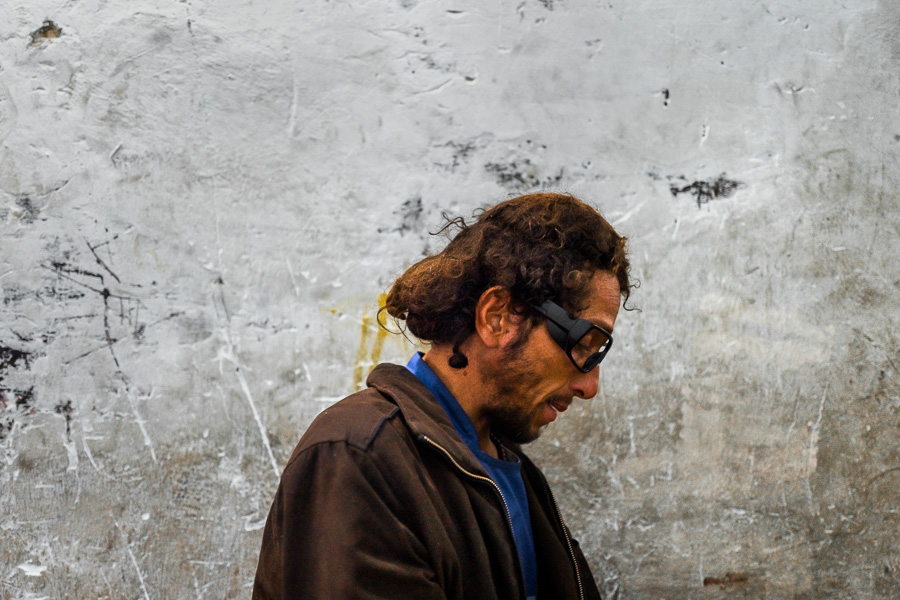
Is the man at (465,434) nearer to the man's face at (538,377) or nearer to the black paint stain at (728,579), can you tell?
the man's face at (538,377)

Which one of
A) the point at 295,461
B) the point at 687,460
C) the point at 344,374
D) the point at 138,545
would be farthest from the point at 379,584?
the point at 687,460

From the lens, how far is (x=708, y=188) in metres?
2.57

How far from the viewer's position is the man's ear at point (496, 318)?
1.65 meters

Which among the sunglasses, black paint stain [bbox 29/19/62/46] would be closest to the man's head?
the sunglasses

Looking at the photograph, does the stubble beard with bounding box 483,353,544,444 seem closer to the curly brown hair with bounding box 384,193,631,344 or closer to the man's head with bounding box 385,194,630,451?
the man's head with bounding box 385,194,630,451

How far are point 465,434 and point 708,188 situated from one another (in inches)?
56.1

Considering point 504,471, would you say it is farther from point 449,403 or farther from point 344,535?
point 344,535

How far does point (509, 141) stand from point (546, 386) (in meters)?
1.14

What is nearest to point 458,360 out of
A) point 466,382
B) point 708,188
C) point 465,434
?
point 466,382

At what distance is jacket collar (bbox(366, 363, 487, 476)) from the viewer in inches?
59.2

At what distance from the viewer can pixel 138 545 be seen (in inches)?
93.8

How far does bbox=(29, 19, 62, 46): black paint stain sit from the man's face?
186 centimetres

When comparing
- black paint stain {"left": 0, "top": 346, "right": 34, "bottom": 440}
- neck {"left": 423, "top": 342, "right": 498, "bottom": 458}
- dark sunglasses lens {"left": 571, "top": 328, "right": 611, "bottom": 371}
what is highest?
dark sunglasses lens {"left": 571, "top": 328, "right": 611, "bottom": 371}

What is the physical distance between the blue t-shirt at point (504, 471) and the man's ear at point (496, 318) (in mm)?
159
